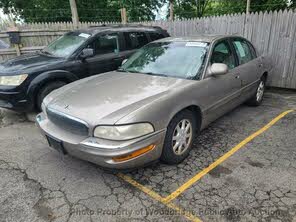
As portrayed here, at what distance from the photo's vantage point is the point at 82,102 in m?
2.84

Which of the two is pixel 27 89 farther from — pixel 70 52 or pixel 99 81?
pixel 99 81

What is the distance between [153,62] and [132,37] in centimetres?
248

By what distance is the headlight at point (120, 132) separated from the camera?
240 cm

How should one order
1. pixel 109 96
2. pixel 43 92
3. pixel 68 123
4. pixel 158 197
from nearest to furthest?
pixel 158 197 < pixel 68 123 < pixel 109 96 < pixel 43 92

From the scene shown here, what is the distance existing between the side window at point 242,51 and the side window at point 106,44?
274 centimetres

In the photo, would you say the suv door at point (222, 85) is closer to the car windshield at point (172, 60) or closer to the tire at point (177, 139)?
the car windshield at point (172, 60)

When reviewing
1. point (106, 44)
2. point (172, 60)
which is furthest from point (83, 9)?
point (172, 60)

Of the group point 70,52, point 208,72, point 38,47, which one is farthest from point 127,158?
point 38,47

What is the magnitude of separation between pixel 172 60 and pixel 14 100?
2906 mm

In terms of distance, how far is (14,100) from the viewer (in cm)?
433

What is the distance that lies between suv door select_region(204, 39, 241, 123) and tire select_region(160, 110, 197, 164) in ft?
1.42

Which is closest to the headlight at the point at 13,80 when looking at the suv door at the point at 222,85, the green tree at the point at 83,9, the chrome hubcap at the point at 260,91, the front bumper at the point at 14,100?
the front bumper at the point at 14,100

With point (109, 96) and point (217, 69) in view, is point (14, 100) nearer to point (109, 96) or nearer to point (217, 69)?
point (109, 96)

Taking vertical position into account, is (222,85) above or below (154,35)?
below
